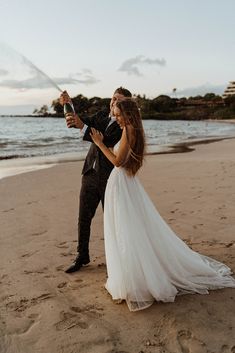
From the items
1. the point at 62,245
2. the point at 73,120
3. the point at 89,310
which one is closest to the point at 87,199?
the point at 73,120

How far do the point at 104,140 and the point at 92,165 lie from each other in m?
0.38

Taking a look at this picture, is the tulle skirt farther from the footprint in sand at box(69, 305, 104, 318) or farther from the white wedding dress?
the footprint in sand at box(69, 305, 104, 318)

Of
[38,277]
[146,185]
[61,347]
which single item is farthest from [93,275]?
[146,185]

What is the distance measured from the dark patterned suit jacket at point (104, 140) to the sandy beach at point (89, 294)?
129 cm

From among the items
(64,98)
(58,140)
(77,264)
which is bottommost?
(58,140)

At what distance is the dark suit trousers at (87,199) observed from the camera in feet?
16.5

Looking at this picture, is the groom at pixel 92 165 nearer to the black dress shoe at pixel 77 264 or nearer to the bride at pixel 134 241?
the black dress shoe at pixel 77 264

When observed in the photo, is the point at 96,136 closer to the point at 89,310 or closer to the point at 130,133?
the point at 130,133

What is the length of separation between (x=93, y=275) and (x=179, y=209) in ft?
10.7

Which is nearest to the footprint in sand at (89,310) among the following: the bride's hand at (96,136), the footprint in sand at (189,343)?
the footprint in sand at (189,343)

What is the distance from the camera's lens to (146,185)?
10695mm

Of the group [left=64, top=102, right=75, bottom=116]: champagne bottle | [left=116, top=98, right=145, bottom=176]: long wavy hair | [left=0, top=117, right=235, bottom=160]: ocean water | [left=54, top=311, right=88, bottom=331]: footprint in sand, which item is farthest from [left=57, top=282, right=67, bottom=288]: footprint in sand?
[left=0, top=117, right=235, bottom=160]: ocean water

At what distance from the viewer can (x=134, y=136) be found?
416 cm

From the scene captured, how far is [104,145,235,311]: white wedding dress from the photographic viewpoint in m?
4.11
